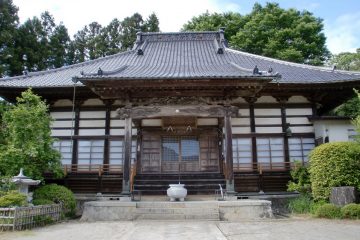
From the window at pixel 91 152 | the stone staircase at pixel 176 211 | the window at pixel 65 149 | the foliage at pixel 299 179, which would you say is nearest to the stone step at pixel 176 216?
the stone staircase at pixel 176 211

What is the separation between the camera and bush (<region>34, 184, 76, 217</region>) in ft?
39.7

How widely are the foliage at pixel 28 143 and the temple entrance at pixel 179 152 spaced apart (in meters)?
4.79

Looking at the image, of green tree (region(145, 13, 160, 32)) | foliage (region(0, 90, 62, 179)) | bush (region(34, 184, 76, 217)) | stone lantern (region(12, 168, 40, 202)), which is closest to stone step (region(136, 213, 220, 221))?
bush (region(34, 184, 76, 217))

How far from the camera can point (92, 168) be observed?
1614 cm

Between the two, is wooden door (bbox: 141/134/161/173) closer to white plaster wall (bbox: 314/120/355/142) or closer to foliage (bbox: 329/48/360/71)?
white plaster wall (bbox: 314/120/355/142)

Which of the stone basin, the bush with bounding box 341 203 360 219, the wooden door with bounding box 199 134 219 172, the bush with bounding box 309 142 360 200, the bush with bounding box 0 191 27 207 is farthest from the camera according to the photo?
the wooden door with bounding box 199 134 219 172

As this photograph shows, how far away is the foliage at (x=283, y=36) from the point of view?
99.6 ft

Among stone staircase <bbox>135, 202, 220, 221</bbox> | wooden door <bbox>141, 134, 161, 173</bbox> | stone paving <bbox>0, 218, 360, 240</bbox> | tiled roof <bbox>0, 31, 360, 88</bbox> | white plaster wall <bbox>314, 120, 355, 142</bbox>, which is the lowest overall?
stone paving <bbox>0, 218, 360, 240</bbox>

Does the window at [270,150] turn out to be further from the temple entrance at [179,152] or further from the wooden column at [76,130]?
the wooden column at [76,130]

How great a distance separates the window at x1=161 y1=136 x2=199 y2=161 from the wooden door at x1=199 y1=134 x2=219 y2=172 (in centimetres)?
31

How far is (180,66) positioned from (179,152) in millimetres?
4574

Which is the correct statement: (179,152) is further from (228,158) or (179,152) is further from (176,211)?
(176,211)

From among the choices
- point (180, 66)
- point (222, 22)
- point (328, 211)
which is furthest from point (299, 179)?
point (222, 22)

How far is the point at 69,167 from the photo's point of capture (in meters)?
16.1
